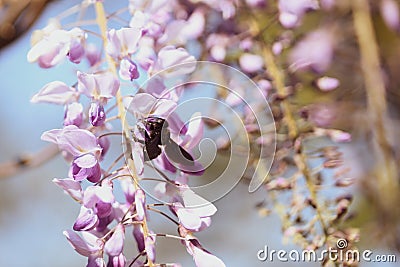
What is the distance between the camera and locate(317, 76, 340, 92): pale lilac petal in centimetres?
36

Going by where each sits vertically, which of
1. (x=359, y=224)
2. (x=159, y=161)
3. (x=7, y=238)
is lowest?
(x=7, y=238)

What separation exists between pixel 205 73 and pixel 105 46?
70 mm

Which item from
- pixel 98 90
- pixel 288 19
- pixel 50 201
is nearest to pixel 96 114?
pixel 98 90

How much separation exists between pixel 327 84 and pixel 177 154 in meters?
0.12

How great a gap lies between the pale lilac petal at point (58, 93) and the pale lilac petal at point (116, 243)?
0.23 feet

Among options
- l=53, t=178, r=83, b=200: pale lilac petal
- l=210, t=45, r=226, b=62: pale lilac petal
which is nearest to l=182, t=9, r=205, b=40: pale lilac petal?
l=210, t=45, r=226, b=62: pale lilac petal

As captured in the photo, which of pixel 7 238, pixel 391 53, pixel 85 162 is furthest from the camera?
pixel 7 238

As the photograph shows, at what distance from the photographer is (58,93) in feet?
0.99

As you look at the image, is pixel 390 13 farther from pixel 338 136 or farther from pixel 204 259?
pixel 204 259

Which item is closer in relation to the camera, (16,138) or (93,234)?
(93,234)

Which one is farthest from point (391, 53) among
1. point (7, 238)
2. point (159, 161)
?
point (7, 238)

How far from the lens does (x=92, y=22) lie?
315mm

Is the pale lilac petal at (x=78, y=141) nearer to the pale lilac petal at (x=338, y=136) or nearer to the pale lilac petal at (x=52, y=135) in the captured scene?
the pale lilac petal at (x=52, y=135)

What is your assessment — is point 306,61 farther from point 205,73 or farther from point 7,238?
point 7,238
